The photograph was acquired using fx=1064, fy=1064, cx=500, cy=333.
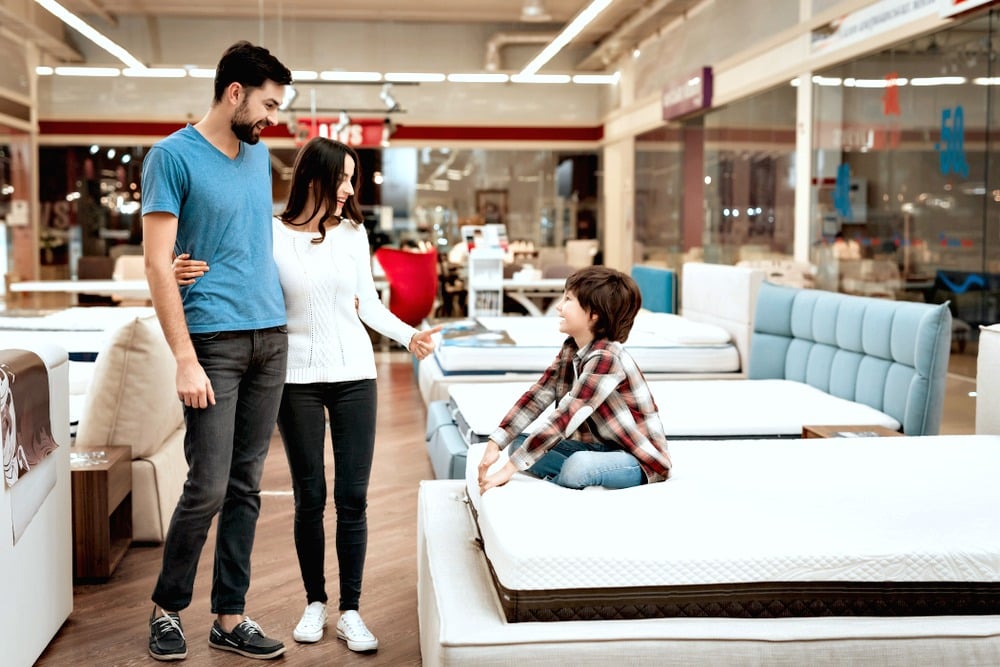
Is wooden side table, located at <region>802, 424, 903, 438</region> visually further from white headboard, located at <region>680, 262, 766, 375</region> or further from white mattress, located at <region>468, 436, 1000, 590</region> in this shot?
white headboard, located at <region>680, 262, 766, 375</region>

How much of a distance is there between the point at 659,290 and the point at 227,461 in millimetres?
5798

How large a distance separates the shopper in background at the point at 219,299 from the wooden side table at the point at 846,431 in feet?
6.92

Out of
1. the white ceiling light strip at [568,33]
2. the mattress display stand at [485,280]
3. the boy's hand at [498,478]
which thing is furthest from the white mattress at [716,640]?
the mattress display stand at [485,280]

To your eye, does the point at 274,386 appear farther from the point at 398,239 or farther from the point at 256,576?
the point at 398,239

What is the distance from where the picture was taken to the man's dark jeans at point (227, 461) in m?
2.63

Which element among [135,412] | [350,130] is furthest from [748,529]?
[350,130]

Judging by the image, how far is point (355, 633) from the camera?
2.88 m

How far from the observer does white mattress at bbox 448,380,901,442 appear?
4.13 metres

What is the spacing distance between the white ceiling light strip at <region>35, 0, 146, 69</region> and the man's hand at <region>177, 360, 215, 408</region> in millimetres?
9838

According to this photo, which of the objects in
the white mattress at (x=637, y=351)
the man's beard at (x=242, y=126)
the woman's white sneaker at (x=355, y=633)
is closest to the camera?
the man's beard at (x=242, y=126)

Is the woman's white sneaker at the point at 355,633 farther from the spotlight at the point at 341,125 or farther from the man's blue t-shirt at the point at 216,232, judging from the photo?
the spotlight at the point at 341,125

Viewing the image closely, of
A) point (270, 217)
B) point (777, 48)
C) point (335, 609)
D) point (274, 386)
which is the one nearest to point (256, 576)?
point (335, 609)

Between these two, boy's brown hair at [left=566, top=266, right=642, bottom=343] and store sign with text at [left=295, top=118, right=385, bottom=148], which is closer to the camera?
boy's brown hair at [left=566, top=266, right=642, bottom=343]

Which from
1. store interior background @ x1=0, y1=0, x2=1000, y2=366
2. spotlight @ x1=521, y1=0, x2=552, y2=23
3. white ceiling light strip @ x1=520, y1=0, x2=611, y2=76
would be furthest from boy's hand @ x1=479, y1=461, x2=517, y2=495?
spotlight @ x1=521, y1=0, x2=552, y2=23
